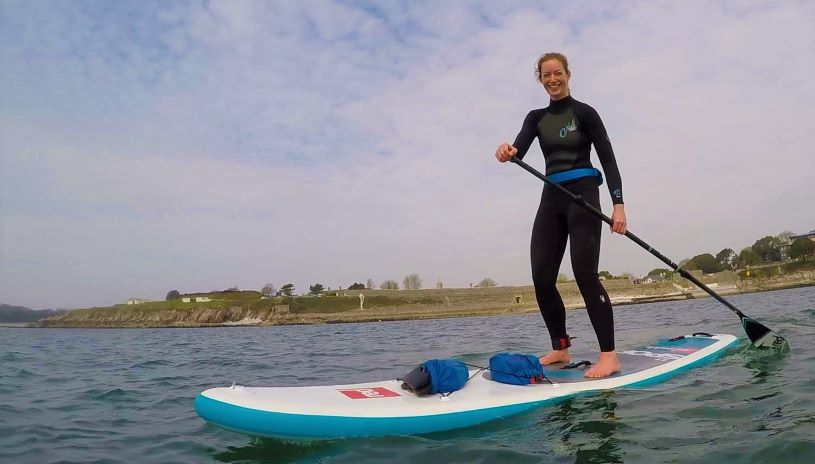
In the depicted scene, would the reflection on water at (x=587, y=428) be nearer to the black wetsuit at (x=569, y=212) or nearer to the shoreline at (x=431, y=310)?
the black wetsuit at (x=569, y=212)

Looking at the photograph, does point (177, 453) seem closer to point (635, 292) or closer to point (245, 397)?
point (245, 397)

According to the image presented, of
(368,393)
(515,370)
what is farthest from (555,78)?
(368,393)

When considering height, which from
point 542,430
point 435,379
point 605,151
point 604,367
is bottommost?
point 542,430

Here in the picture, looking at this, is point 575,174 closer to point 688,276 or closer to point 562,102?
point 562,102

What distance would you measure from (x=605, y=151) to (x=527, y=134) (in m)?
0.81

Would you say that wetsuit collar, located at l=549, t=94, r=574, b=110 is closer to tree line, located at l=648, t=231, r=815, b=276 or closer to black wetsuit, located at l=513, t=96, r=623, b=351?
black wetsuit, located at l=513, t=96, r=623, b=351

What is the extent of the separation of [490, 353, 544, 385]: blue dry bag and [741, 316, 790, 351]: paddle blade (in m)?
3.41

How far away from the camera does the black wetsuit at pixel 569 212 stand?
15.9 feet

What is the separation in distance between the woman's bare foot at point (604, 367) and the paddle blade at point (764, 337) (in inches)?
101

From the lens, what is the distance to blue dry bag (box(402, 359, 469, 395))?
154 inches

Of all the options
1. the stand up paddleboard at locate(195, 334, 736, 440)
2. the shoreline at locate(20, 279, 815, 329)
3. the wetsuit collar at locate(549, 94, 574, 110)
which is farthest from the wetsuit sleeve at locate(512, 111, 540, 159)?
the shoreline at locate(20, 279, 815, 329)

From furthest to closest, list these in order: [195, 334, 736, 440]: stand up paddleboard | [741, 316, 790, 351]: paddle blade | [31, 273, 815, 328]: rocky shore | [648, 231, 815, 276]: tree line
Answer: [648, 231, 815, 276]: tree line → [31, 273, 815, 328]: rocky shore → [741, 316, 790, 351]: paddle blade → [195, 334, 736, 440]: stand up paddleboard

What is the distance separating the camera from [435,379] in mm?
3969

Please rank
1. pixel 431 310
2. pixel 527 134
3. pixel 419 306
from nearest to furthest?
pixel 527 134 < pixel 431 310 < pixel 419 306
